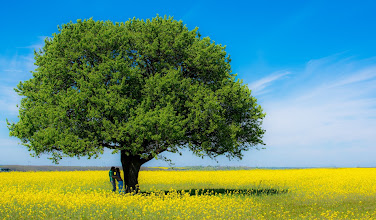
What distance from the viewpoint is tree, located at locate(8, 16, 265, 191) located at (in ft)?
67.5

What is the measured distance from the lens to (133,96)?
22.2 m

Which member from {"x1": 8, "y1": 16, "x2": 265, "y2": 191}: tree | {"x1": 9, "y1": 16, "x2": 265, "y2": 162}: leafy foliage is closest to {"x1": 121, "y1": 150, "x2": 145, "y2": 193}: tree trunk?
{"x1": 8, "y1": 16, "x2": 265, "y2": 191}: tree

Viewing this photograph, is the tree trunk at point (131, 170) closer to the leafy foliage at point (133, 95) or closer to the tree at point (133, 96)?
the tree at point (133, 96)

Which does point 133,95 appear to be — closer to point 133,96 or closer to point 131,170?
point 133,96

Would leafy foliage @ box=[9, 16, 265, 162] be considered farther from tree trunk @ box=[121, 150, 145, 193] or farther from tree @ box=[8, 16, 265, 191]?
tree trunk @ box=[121, 150, 145, 193]

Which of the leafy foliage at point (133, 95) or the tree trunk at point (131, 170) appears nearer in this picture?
the leafy foliage at point (133, 95)

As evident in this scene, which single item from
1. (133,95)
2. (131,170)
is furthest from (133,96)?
(131,170)

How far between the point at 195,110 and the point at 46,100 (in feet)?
31.9

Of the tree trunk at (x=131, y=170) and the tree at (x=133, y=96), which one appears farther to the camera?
the tree trunk at (x=131, y=170)

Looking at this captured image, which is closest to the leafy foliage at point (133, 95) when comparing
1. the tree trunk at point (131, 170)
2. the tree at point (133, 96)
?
the tree at point (133, 96)

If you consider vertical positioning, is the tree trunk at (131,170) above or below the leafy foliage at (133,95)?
below

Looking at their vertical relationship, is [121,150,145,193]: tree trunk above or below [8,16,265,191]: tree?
below

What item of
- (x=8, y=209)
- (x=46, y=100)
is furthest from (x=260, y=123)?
(x=8, y=209)

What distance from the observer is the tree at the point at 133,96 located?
67.5 feet
